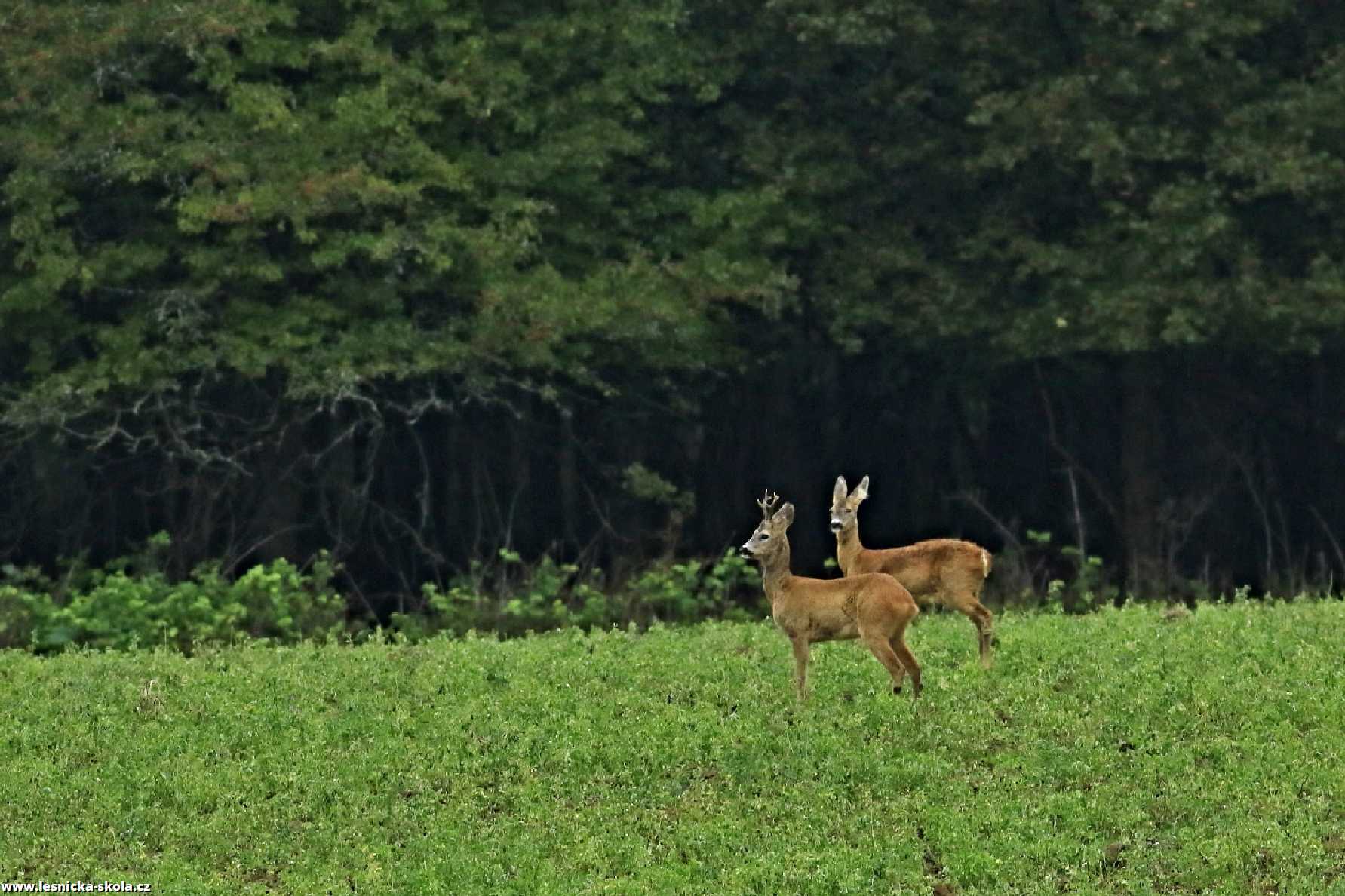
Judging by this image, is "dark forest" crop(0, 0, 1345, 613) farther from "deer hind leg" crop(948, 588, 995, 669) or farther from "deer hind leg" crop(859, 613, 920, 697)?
"deer hind leg" crop(859, 613, 920, 697)

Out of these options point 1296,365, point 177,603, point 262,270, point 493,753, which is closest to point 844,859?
point 493,753

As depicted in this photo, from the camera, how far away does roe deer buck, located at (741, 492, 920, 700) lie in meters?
15.3

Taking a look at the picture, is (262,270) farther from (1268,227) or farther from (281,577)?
(1268,227)

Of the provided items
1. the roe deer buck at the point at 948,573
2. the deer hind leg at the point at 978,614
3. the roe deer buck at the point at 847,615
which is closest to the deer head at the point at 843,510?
the roe deer buck at the point at 948,573

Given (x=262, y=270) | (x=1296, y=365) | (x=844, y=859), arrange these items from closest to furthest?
(x=844, y=859) < (x=262, y=270) < (x=1296, y=365)

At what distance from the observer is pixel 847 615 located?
15523 mm

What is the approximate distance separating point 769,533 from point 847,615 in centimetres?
111

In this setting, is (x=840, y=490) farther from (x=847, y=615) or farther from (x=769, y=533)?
(x=847, y=615)

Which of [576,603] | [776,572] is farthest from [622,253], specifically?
[776,572]

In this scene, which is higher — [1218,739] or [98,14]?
[98,14]

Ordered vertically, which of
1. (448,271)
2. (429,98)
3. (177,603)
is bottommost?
(177,603)

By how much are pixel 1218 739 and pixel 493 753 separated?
4468mm

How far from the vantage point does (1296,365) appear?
32594mm

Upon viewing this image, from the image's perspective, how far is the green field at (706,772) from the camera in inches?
527
